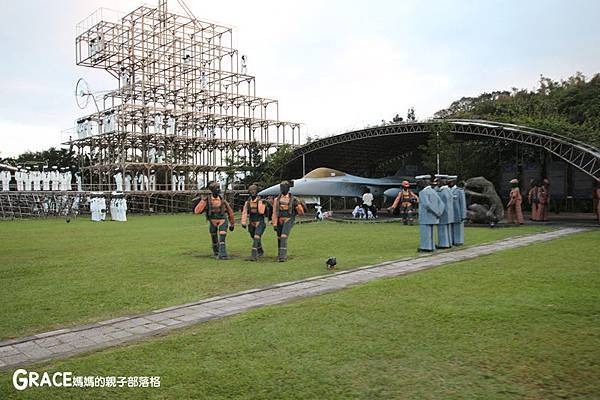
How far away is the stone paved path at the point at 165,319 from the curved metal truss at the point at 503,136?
607 inches

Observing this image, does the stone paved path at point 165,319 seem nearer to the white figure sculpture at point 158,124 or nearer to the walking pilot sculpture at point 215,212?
the walking pilot sculpture at point 215,212

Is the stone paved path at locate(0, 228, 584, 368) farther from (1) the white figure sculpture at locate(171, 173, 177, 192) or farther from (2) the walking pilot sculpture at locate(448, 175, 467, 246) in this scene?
(1) the white figure sculpture at locate(171, 173, 177, 192)

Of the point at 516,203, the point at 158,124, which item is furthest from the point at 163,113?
the point at 516,203

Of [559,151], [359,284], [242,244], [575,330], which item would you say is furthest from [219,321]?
[559,151]

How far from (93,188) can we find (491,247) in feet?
115

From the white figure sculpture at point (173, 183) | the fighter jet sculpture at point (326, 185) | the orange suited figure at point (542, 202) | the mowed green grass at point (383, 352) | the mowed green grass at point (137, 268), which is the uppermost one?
the white figure sculpture at point (173, 183)

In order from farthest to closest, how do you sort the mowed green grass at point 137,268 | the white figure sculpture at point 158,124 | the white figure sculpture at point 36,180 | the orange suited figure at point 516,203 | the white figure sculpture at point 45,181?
the white figure sculpture at point 158,124 < the white figure sculpture at point 45,181 < the white figure sculpture at point 36,180 < the orange suited figure at point 516,203 < the mowed green grass at point 137,268

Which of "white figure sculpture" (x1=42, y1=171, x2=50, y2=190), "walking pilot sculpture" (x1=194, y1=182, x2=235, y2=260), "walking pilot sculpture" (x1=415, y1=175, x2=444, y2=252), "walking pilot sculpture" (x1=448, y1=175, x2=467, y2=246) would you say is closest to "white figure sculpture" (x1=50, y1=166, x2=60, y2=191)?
"white figure sculpture" (x1=42, y1=171, x2=50, y2=190)

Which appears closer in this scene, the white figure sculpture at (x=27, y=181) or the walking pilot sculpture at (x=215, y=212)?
the walking pilot sculpture at (x=215, y=212)

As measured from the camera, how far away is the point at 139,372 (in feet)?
14.0

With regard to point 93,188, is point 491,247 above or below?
below

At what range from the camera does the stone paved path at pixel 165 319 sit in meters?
5.00

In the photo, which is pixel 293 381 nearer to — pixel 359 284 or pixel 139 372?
pixel 139 372

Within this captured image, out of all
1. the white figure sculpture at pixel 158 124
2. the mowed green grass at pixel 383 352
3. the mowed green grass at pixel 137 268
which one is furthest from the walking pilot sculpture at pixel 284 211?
the white figure sculpture at pixel 158 124
